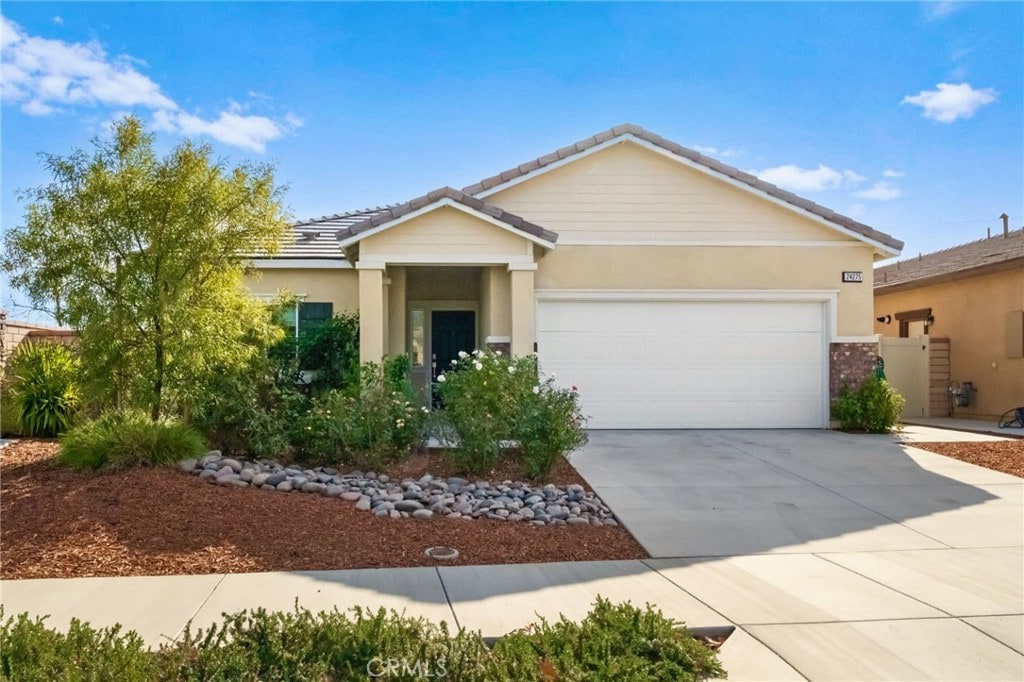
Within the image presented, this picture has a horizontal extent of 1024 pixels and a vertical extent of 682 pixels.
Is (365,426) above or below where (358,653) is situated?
above

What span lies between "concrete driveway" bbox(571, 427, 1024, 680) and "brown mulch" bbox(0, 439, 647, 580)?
38.2 inches

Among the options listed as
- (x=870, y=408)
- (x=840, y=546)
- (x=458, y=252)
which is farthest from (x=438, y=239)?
(x=870, y=408)

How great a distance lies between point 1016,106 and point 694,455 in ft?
29.0

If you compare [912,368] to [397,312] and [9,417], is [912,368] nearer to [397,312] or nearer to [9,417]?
[397,312]

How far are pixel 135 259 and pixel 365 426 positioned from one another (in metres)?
3.57

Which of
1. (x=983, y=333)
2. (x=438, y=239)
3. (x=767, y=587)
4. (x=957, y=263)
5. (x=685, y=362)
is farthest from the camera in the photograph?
(x=957, y=263)

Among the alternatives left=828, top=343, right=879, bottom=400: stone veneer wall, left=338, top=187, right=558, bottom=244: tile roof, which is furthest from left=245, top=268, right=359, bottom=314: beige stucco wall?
left=828, top=343, right=879, bottom=400: stone veneer wall

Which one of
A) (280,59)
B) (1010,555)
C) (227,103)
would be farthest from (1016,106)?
(227,103)

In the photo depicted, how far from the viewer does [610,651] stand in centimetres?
374

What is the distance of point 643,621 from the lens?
4.00 m

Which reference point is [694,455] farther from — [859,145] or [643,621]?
[859,145]

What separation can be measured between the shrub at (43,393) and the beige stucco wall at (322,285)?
3.55 metres

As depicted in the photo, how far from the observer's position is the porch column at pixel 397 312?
13.3m

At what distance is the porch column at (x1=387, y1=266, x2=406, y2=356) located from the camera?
1333cm
